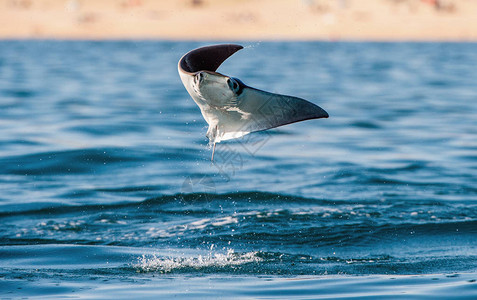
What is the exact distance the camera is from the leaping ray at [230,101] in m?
5.07

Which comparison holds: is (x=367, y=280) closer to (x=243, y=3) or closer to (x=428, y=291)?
(x=428, y=291)

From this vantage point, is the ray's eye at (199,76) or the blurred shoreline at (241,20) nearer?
the ray's eye at (199,76)

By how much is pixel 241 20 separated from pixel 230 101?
64.6 metres

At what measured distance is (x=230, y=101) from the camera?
5.21 metres

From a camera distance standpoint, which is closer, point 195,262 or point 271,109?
point 271,109

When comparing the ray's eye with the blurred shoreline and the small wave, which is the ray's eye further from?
the blurred shoreline

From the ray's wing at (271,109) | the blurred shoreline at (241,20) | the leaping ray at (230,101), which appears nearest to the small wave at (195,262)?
the leaping ray at (230,101)

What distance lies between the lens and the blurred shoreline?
66.7 m

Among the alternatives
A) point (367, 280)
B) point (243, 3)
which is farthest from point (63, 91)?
point (243, 3)

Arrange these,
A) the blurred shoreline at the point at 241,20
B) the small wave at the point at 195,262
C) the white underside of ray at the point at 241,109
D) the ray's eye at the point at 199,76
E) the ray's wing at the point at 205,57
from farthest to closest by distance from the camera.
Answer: the blurred shoreline at the point at 241,20 → the small wave at the point at 195,262 → the ray's wing at the point at 205,57 → the white underside of ray at the point at 241,109 → the ray's eye at the point at 199,76

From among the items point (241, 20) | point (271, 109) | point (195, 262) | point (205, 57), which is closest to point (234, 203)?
point (195, 262)

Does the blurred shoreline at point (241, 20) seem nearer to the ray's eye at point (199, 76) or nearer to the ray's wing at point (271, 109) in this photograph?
the ray's wing at point (271, 109)

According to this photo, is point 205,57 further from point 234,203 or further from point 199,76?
point 234,203

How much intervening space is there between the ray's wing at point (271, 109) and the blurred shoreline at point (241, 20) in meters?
60.8
